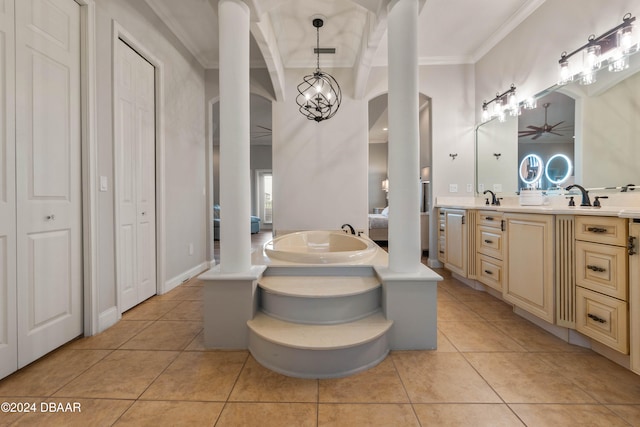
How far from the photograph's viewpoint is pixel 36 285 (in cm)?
162

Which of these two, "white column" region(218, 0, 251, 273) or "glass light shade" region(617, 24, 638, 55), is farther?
"glass light shade" region(617, 24, 638, 55)

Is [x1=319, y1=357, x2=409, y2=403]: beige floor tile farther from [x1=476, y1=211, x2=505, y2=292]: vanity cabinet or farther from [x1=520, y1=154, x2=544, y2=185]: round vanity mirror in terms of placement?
[x1=520, y1=154, x2=544, y2=185]: round vanity mirror

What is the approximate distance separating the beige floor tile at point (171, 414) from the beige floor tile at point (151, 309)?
1.15 m

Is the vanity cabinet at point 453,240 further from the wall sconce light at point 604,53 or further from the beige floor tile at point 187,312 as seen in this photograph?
the beige floor tile at point 187,312

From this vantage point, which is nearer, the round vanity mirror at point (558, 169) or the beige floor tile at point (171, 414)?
the beige floor tile at point (171, 414)

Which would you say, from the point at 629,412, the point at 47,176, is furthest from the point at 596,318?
→ the point at 47,176

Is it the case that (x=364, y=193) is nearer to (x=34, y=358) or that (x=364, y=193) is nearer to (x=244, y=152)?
(x=244, y=152)

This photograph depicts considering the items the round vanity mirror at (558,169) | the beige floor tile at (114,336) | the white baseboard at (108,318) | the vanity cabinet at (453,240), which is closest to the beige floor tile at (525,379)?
the vanity cabinet at (453,240)

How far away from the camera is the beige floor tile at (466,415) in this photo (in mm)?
1166

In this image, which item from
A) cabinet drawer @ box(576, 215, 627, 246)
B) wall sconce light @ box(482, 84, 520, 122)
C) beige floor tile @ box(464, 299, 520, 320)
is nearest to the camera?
cabinet drawer @ box(576, 215, 627, 246)

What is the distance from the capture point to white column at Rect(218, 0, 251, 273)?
179 cm

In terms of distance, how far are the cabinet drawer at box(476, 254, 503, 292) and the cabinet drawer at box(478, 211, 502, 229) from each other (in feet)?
1.02

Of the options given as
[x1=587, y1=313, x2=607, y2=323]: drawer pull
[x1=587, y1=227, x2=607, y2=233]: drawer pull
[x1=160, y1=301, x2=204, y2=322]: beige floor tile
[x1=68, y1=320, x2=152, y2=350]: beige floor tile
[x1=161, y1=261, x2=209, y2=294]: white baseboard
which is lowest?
[x1=68, y1=320, x2=152, y2=350]: beige floor tile

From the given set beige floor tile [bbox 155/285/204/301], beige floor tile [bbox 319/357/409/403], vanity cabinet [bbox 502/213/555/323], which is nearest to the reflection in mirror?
vanity cabinet [bbox 502/213/555/323]
